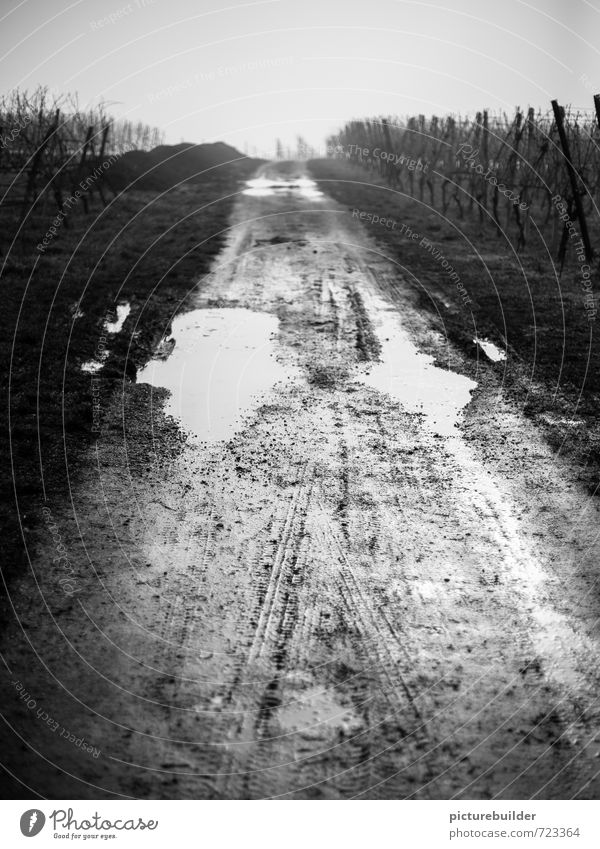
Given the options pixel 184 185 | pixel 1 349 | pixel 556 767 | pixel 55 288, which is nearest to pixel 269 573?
pixel 556 767

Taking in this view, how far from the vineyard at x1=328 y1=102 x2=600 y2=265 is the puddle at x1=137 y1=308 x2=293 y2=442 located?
20.4ft

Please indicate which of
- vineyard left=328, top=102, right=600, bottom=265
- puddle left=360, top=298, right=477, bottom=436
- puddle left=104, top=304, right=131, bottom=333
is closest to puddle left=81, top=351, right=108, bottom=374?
puddle left=104, top=304, right=131, bottom=333

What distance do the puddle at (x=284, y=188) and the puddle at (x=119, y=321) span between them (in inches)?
527

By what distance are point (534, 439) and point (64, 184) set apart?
755 inches

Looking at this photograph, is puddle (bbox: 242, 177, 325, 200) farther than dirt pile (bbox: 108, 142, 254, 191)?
No

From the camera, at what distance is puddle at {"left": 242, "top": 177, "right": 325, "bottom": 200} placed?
2475 centimetres

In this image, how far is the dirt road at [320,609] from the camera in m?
3.95

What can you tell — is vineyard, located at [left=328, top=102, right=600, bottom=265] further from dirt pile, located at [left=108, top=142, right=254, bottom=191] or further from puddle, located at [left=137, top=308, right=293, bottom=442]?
dirt pile, located at [left=108, top=142, right=254, bottom=191]

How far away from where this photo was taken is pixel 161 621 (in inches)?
195

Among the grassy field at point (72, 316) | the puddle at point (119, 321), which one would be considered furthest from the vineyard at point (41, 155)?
the puddle at point (119, 321)

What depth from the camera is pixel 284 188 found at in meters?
26.6

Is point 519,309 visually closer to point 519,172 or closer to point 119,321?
point 119,321

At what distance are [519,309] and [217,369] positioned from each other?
16.5 ft
